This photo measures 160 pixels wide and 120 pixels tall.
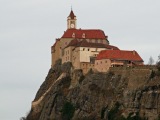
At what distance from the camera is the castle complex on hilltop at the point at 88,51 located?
162 m

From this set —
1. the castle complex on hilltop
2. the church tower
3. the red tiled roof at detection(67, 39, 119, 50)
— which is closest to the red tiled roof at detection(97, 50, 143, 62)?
the castle complex on hilltop

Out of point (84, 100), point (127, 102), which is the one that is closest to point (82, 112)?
point (84, 100)

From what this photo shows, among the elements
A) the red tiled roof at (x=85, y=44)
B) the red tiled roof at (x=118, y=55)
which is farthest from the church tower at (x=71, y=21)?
the red tiled roof at (x=118, y=55)

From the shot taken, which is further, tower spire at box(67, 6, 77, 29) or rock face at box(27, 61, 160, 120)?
tower spire at box(67, 6, 77, 29)

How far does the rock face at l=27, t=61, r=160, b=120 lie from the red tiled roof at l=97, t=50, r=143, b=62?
3.58 meters

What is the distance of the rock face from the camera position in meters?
147

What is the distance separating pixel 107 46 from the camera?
173125 millimetres

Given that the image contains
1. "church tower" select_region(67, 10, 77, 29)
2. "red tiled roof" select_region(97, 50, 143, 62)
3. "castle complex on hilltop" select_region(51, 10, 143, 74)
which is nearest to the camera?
"red tiled roof" select_region(97, 50, 143, 62)

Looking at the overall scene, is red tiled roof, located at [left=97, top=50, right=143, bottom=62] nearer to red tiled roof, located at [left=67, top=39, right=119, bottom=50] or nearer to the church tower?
red tiled roof, located at [left=67, top=39, right=119, bottom=50]

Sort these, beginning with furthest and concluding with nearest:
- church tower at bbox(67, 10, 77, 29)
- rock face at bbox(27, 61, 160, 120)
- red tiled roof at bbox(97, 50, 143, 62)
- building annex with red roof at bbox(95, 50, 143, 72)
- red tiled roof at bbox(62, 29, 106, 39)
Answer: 1. church tower at bbox(67, 10, 77, 29)
2. red tiled roof at bbox(62, 29, 106, 39)
3. red tiled roof at bbox(97, 50, 143, 62)
4. building annex with red roof at bbox(95, 50, 143, 72)
5. rock face at bbox(27, 61, 160, 120)

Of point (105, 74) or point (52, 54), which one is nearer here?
point (105, 74)

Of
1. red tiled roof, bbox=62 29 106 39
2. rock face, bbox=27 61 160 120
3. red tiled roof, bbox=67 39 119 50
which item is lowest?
rock face, bbox=27 61 160 120

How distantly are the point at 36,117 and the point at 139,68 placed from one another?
112 feet

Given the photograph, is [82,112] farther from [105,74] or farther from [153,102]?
[153,102]
